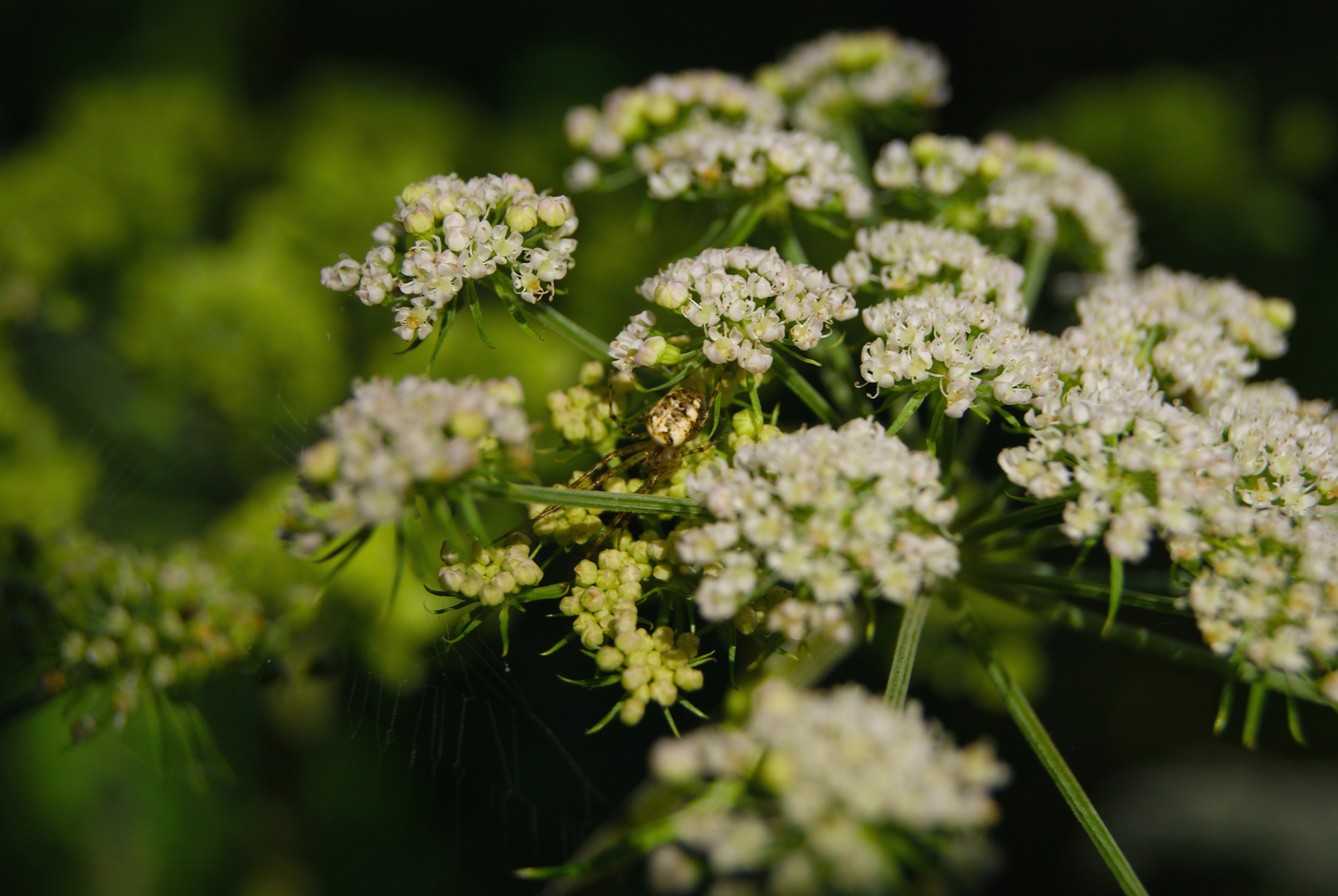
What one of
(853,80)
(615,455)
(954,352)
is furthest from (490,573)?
(853,80)

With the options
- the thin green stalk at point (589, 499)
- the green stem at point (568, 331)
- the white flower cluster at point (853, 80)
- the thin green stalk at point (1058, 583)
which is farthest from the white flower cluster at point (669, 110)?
the thin green stalk at point (1058, 583)

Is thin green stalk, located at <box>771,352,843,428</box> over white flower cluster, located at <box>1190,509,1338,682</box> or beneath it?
over

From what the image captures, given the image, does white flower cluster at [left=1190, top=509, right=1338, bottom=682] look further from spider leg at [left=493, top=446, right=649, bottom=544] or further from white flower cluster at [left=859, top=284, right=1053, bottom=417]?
spider leg at [left=493, top=446, right=649, bottom=544]

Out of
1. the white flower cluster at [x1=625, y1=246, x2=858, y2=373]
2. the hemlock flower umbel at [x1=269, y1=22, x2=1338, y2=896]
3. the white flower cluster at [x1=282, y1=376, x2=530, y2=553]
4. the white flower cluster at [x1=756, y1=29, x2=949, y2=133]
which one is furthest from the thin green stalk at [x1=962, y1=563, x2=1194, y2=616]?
the white flower cluster at [x1=756, y1=29, x2=949, y2=133]

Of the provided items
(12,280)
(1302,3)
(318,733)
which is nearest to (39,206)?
(12,280)

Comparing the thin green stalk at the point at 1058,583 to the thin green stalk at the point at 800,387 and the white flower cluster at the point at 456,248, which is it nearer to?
the thin green stalk at the point at 800,387

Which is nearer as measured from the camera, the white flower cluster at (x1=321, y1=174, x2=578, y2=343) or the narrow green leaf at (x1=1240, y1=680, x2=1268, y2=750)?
the narrow green leaf at (x1=1240, y1=680, x2=1268, y2=750)

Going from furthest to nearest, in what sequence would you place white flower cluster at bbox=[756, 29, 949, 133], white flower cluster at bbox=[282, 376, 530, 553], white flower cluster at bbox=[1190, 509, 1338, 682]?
white flower cluster at bbox=[756, 29, 949, 133] < white flower cluster at bbox=[1190, 509, 1338, 682] < white flower cluster at bbox=[282, 376, 530, 553]
